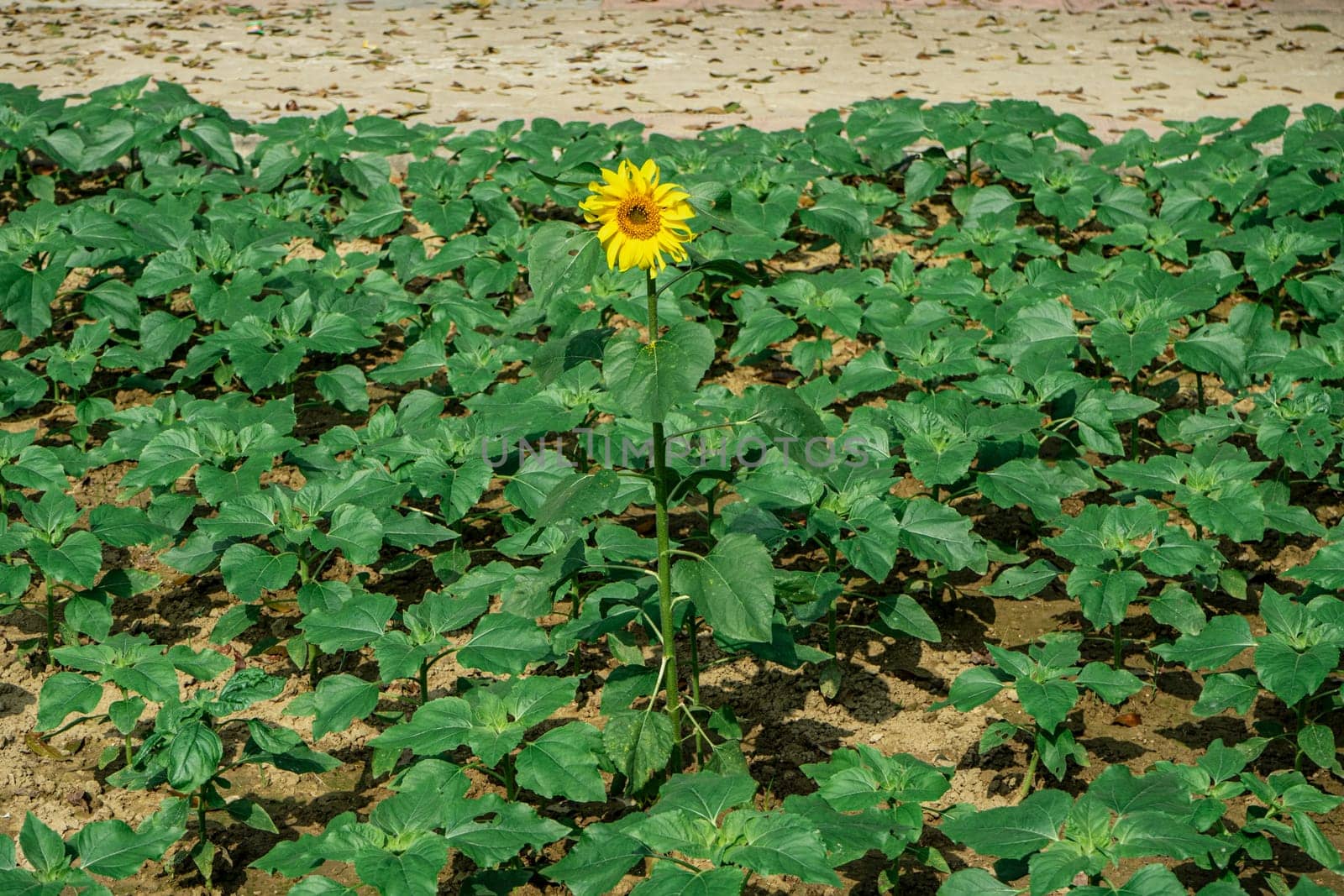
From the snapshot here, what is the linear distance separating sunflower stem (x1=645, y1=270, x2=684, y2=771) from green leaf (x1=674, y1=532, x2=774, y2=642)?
0.10m

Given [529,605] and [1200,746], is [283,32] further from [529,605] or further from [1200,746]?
[1200,746]

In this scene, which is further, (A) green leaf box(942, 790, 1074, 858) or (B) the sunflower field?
(B) the sunflower field

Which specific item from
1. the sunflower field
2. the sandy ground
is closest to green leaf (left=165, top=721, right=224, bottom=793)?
the sunflower field

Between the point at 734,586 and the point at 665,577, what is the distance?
0.25m

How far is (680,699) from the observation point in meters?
2.94

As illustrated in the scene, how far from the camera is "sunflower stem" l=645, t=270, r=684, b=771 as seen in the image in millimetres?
2633

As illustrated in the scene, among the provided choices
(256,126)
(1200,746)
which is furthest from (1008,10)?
(1200,746)

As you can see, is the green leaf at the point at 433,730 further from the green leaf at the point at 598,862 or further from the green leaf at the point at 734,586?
the green leaf at the point at 734,586

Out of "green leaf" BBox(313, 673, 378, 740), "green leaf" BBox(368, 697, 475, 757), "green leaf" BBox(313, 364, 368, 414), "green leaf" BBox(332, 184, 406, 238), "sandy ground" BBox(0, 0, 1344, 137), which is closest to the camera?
"green leaf" BBox(368, 697, 475, 757)

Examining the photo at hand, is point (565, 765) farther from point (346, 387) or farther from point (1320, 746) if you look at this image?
point (346, 387)

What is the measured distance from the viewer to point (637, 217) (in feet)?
8.31

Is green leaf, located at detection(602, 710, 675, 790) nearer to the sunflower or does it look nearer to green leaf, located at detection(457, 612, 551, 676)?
green leaf, located at detection(457, 612, 551, 676)

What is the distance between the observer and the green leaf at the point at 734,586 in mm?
2500

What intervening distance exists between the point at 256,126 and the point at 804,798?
5.29 m
